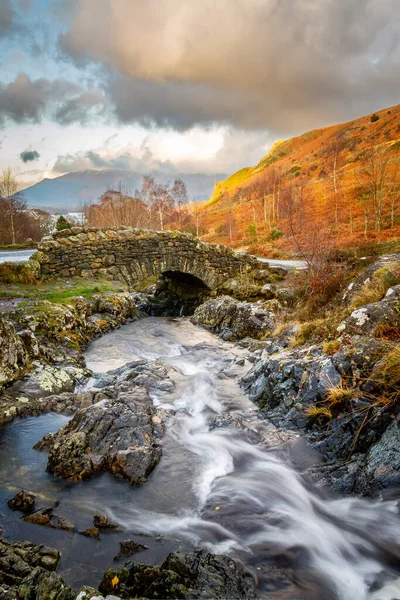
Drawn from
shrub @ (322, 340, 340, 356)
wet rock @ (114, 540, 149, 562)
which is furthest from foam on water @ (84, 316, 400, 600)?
shrub @ (322, 340, 340, 356)

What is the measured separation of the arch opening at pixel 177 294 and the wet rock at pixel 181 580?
15.9 metres

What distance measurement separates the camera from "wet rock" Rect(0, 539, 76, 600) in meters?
2.64

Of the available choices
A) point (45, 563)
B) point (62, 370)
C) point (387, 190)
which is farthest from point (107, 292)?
point (387, 190)

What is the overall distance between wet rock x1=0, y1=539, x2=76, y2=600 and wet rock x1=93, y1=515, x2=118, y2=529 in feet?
2.41

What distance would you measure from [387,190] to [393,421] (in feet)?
157

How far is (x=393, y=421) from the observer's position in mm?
4406

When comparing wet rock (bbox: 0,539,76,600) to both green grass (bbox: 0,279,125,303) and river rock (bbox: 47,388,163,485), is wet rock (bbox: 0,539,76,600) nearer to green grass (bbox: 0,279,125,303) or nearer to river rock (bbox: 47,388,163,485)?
river rock (bbox: 47,388,163,485)

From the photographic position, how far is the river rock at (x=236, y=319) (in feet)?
41.0

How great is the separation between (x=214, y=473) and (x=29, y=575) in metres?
3.02

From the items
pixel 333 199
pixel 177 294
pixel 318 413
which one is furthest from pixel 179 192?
pixel 318 413

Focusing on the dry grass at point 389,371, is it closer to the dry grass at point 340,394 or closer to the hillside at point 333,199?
the dry grass at point 340,394

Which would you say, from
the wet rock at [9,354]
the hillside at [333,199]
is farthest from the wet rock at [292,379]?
the hillside at [333,199]

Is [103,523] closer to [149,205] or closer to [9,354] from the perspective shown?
[9,354]

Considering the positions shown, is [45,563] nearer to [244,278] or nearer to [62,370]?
[62,370]
